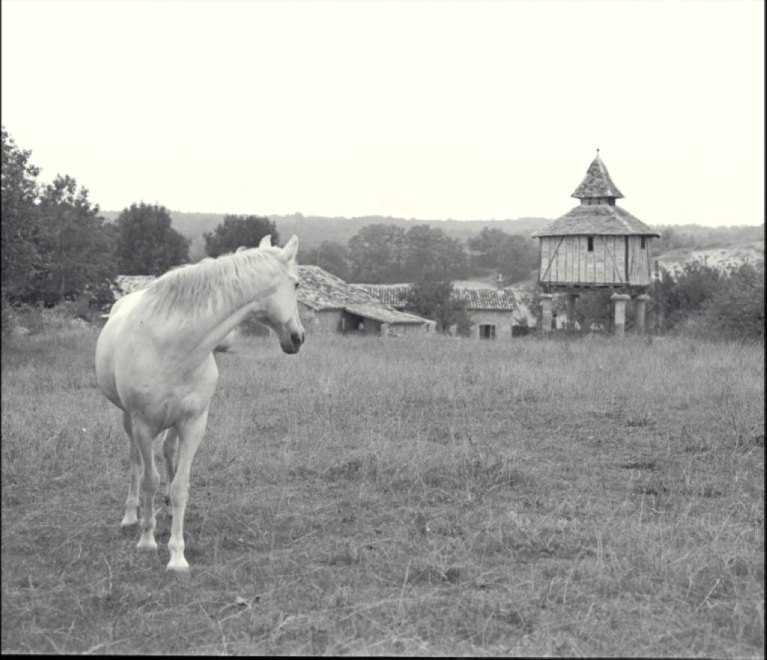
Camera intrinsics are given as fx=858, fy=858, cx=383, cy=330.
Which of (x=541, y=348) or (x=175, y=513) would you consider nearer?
(x=175, y=513)

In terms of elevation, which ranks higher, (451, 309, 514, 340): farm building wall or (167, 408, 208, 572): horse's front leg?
(167, 408, 208, 572): horse's front leg

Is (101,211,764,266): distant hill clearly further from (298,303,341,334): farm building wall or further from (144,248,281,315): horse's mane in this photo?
(144,248,281,315): horse's mane

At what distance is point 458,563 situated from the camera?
5328 millimetres

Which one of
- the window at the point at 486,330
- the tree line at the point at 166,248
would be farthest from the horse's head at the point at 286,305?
the window at the point at 486,330

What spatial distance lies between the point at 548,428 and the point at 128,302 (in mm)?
5247

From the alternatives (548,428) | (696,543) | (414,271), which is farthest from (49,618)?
(414,271)

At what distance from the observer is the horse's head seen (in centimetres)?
592

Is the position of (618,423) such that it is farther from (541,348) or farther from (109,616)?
(541,348)

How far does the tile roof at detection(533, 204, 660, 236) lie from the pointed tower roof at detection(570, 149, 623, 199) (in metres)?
0.48

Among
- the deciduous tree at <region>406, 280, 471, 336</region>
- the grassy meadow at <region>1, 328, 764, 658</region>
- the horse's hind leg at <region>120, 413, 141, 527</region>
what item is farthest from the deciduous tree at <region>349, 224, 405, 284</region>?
the horse's hind leg at <region>120, 413, 141, 527</region>

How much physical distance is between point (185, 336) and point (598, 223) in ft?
93.0

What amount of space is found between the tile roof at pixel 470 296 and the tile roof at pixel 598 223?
1723 cm

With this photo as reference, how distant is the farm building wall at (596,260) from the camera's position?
31.7 m

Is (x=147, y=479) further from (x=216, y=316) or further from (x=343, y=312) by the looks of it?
(x=343, y=312)
